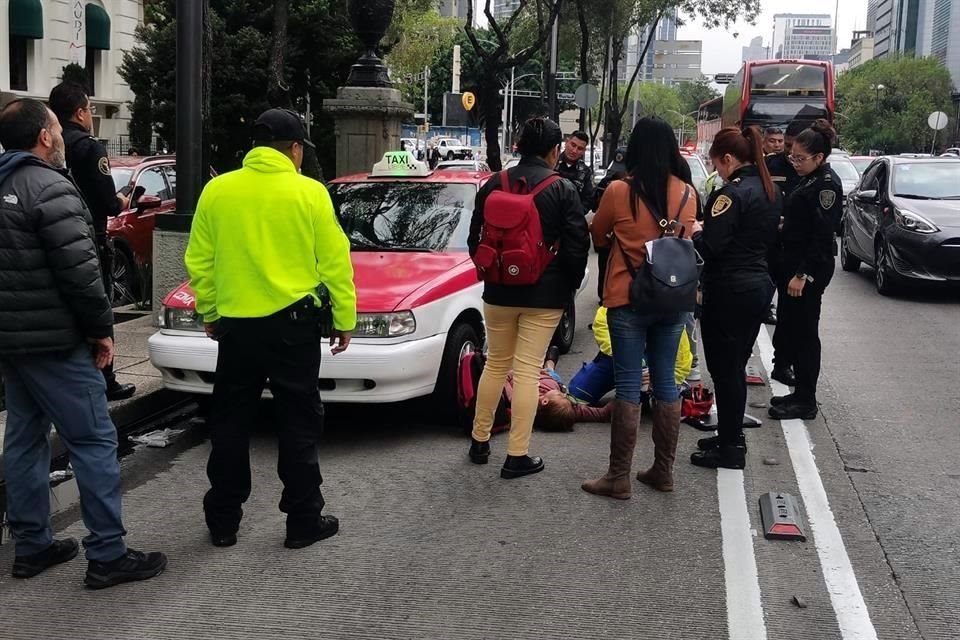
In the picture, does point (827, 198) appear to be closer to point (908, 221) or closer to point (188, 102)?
point (188, 102)

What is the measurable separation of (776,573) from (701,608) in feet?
1.75

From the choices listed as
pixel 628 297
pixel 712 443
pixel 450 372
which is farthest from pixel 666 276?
pixel 450 372

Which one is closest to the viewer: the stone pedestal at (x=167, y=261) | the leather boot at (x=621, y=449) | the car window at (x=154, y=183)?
the leather boot at (x=621, y=449)

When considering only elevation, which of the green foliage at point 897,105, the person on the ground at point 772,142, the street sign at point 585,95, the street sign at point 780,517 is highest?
the green foliage at point 897,105

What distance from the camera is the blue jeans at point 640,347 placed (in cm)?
537

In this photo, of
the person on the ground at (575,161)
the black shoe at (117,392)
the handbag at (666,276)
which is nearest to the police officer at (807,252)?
the handbag at (666,276)

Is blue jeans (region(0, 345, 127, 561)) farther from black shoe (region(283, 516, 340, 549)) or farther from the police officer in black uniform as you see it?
the police officer in black uniform

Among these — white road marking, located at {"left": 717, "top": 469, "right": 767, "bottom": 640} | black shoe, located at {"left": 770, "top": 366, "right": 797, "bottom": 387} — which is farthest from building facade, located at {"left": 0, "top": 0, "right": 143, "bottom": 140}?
white road marking, located at {"left": 717, "top": 469, "right": 767, "bottom": 640}

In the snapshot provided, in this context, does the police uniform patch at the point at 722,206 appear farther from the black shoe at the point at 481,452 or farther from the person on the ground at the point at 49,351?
the person on the ground at the point at 49,351

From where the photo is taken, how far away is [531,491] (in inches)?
219

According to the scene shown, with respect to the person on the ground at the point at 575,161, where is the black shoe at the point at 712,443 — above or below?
below

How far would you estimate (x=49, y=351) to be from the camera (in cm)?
412

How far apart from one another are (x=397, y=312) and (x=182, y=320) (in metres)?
1.34

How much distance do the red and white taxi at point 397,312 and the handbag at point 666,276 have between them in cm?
150
